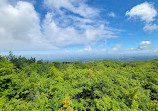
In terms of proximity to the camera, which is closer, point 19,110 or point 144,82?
point 19,110

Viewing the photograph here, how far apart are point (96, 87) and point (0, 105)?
14729 millimetres

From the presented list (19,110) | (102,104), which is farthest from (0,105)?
(102,104)

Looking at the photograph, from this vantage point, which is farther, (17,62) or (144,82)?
(17,62)

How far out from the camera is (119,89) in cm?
1442

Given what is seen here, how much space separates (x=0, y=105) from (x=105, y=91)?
1539 centimetres

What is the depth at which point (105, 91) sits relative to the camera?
43.1 feet

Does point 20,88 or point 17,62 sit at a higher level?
point 17,62

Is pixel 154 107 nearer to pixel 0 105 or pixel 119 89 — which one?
pixel 119 89

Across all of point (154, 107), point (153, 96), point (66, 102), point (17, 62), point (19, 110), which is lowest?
point (153, 96)

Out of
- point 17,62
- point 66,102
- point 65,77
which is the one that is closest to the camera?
point 66,102

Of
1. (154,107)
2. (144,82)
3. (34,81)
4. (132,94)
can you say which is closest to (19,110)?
(34,81)

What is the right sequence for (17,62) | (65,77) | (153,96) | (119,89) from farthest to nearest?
(17,62), (65,77), (153,96), (119,89)

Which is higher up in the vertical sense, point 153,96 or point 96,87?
point 96,87

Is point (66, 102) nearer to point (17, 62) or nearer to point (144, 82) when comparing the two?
point (144, 82)
